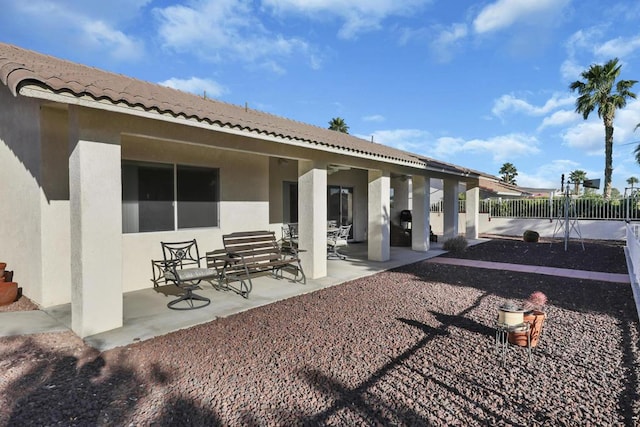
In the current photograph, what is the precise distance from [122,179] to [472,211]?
16.2 m

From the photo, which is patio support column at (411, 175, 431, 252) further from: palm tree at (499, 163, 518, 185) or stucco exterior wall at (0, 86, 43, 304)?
palm tree at (499, 163, 518, 185)

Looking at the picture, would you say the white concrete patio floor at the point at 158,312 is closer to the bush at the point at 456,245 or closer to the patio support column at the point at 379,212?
the patio support column at the point at 379,212

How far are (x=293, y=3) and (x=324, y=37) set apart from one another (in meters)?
3.86

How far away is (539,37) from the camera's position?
14500 millimetres

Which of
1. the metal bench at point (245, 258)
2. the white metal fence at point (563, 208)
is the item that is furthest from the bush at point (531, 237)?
the metal bench at point (245, 258)

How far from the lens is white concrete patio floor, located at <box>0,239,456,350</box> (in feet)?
15.8

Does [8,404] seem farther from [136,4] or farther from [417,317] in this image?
[136,4]

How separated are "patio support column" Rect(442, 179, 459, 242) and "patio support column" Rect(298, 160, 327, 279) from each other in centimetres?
921

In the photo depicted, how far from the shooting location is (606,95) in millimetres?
23641

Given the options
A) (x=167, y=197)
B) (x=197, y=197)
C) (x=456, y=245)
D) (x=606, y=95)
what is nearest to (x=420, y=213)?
(x=456, y=245)

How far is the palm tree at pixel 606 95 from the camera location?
2333 centimetres

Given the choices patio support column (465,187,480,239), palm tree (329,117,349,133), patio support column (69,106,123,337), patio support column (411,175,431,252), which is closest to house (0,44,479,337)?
patio support column (69,106,123,337)

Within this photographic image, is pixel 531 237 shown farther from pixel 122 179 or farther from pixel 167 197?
pixel 122 179

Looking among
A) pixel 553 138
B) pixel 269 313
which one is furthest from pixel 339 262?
pixel 553 138
